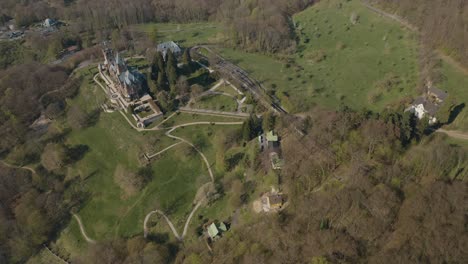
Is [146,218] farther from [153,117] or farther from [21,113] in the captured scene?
[21,113]

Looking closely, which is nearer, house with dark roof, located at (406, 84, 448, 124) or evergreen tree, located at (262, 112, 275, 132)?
house with dark roof, located at (406, 84, 448, 124)

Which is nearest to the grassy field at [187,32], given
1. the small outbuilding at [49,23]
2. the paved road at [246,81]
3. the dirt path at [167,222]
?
the paved road at [246,81]

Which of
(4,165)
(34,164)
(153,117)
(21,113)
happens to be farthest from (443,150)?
(21,113)

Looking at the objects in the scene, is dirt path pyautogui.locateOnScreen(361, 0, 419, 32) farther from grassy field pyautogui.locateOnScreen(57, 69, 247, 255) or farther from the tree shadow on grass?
grassy field pyautogui.locateOnScreen(57, 69, 247, 255)

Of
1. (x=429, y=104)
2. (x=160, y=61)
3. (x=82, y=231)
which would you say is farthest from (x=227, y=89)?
(x=82, y=231)

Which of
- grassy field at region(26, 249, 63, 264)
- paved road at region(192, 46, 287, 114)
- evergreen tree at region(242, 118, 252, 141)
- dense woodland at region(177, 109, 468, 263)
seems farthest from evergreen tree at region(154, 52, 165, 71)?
grassy field at region(26, 249, 63, 264)

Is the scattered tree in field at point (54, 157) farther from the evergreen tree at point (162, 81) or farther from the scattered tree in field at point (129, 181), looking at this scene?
the evergreen tree at point (162, 81)

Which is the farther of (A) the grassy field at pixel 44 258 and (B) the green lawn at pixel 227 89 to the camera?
(B) the green lawn at pixel 227 89
